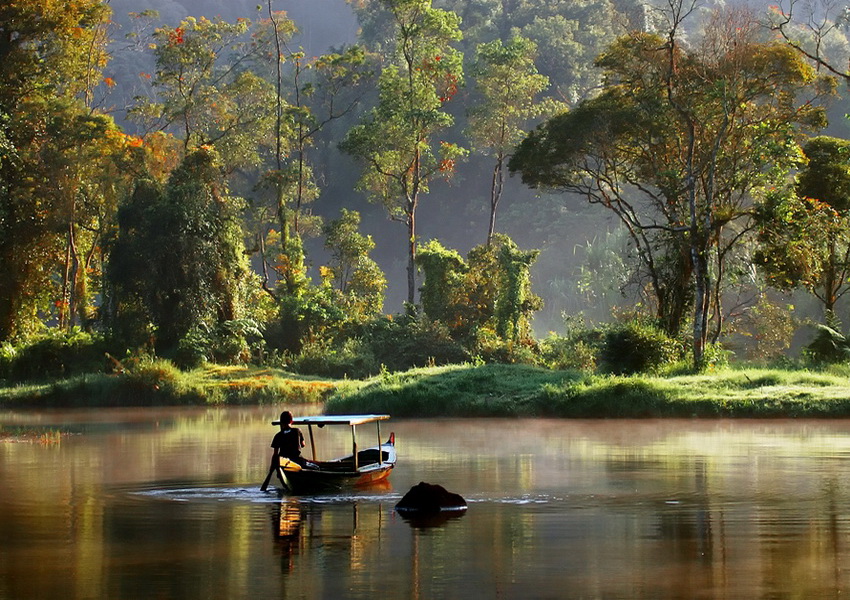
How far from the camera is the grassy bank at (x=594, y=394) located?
29.8m

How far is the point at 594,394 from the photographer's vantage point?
31.0 metres

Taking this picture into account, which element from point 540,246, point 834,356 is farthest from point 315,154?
point 834,356

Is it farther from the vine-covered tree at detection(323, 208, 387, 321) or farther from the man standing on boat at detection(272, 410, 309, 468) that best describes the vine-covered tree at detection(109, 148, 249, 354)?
the man standing on boat at detection(272, 410, 309, 468)

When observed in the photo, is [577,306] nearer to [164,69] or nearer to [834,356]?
[164,69]

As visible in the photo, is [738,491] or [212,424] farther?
[212,424]

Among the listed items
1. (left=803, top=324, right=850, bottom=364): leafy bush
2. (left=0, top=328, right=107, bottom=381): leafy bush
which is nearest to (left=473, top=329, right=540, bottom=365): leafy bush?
(left=803, top=324, right=850, bottom=364): leafy bush

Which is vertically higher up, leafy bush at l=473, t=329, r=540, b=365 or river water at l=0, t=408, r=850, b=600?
leafy bush at l=473, t=329, r=540, b=365

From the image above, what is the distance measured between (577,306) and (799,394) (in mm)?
49490

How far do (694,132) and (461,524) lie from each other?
85.1 ft

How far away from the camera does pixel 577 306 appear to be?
7931cm

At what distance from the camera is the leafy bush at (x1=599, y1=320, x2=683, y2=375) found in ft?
116

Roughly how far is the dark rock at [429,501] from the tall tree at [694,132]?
71.7 feet

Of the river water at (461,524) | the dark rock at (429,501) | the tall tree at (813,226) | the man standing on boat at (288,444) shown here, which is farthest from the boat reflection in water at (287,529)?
the tall tree at (813,226)

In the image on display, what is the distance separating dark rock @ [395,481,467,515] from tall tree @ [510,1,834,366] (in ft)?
71.7
